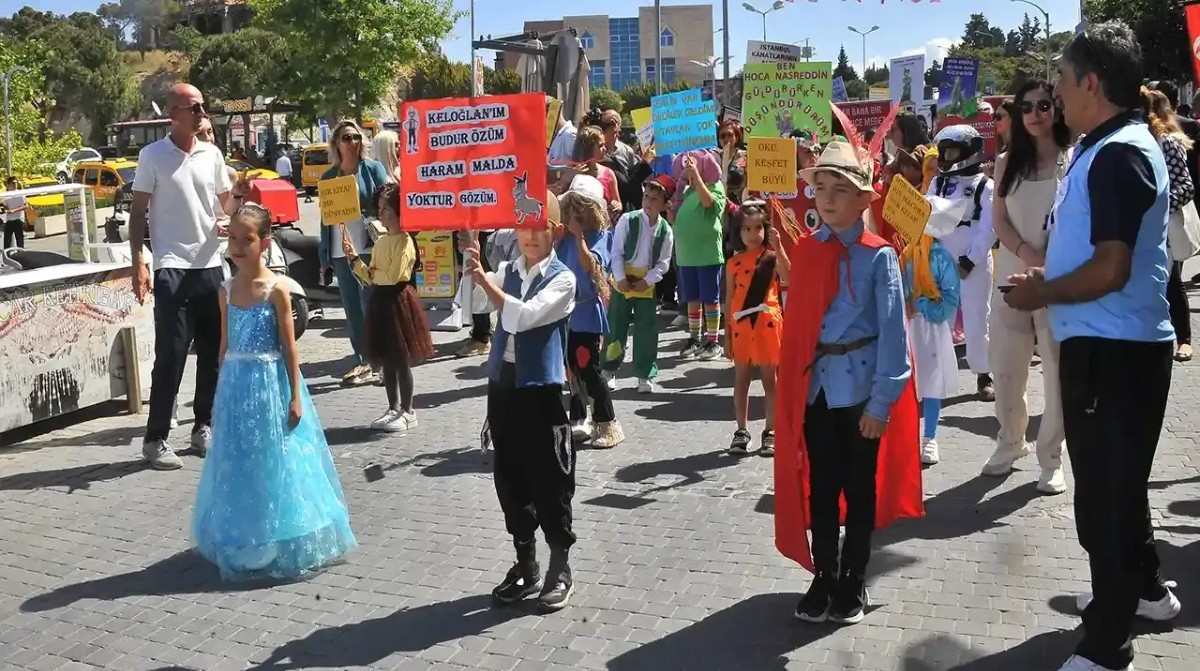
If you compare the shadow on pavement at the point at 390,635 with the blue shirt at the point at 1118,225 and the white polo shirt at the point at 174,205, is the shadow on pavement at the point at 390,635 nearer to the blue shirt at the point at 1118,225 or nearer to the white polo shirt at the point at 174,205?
the blue shirt at the point at 1118,225

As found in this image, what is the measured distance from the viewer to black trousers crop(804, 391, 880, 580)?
174 inches

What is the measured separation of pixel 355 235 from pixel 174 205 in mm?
2366

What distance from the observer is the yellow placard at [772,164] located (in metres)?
7.16

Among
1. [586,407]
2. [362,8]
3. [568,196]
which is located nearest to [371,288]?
[586,407]

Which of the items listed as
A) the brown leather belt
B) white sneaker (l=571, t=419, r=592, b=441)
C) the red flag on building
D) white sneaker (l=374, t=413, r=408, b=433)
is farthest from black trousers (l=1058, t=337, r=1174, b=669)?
the red flag on building

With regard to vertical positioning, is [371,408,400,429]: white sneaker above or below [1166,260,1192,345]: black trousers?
below

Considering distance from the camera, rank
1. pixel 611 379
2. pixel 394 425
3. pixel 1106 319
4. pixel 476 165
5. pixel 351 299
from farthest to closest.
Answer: pixel 351 299 < pixel 611 379 < pixel 394 425 < pixel 476 165 < pixel 1106 319

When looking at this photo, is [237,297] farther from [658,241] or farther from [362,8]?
[362,8]

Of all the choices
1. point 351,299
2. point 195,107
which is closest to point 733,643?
point 195,107

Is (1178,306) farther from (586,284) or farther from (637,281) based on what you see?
(586,284)

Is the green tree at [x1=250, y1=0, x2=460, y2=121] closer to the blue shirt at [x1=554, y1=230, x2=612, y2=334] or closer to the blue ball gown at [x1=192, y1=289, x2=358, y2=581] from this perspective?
the blue shirt at [x1=554, y1=230, x2=612, y2=334]

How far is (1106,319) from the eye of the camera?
3713mm

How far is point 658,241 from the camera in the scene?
878 cm

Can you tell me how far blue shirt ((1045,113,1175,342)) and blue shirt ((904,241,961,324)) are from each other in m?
2.68
